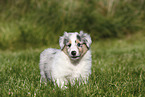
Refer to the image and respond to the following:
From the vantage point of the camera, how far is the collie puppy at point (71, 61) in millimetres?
2975

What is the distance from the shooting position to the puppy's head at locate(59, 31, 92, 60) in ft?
9.40

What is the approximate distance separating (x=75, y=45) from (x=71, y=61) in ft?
0.90

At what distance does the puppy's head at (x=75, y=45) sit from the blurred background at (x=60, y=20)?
16.9 feet

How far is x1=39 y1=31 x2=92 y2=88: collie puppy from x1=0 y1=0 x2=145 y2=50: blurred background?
5098 mm

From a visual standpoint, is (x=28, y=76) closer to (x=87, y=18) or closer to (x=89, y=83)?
(x=89, y=83)

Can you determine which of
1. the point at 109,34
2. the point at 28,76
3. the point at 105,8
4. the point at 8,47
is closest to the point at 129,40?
the point at 109,34

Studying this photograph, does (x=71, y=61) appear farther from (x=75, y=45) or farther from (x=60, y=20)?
(x=60, y=20)

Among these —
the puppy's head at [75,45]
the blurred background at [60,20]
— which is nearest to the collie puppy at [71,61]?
the puppy's head at [75,45]

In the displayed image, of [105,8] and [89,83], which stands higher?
[105,8]

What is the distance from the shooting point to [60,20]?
8.69m

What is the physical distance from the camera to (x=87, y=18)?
927cm

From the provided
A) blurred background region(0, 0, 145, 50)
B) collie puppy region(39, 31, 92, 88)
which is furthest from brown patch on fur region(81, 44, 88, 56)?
blurred background region(0, 0, 145, 50)

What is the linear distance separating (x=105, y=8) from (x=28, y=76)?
7.70 metres

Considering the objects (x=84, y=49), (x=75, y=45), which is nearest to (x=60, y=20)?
(x=84, y=49)
